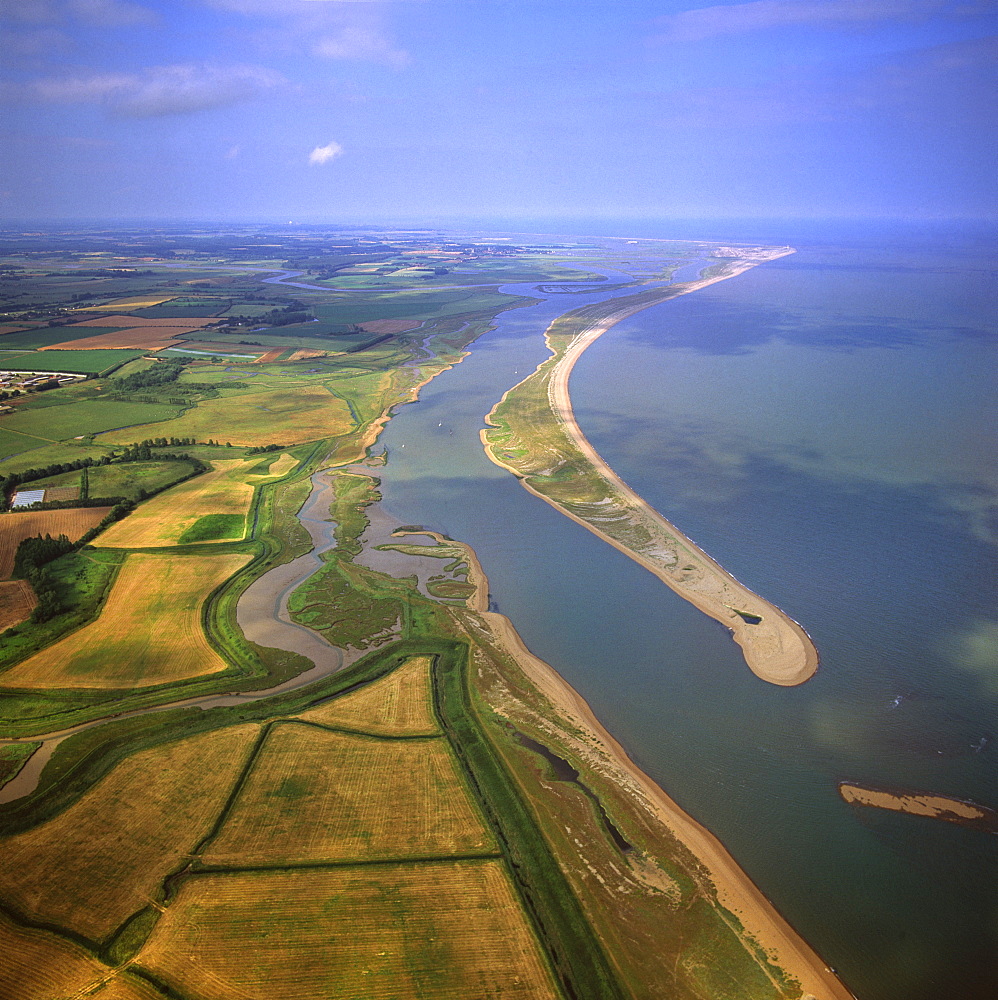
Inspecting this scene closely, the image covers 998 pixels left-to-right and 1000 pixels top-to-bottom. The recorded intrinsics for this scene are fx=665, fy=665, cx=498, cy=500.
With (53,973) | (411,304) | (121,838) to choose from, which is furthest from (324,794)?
(411,304)

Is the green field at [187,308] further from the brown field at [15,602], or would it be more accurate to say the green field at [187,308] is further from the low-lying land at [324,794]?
the brown field at [15,602]

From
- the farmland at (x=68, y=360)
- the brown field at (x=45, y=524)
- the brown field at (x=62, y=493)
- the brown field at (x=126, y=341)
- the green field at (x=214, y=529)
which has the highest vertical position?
the brown field at (x=126, y=341)

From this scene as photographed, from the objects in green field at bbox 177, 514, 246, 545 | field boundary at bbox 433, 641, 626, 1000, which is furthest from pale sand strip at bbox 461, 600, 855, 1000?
green field at bbox 177, 514, 246, 545

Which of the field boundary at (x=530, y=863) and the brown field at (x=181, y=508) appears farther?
the brown field at (x=181, y=508)

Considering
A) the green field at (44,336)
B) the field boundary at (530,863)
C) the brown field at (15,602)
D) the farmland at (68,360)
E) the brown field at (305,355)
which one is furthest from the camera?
the green field at (44,336)

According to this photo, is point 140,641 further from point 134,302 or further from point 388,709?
point 134,302

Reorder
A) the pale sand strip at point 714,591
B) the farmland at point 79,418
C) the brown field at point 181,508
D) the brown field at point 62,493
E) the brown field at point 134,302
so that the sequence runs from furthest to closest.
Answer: the brown field at point 134,302 < the farmland at point 79,418 < the brown field at point 62,493 < the brown field at point 181,508 < the pale sand strip at point 714,591

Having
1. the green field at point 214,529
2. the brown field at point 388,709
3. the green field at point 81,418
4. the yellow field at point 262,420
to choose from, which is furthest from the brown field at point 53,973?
the green field at point 81,418
